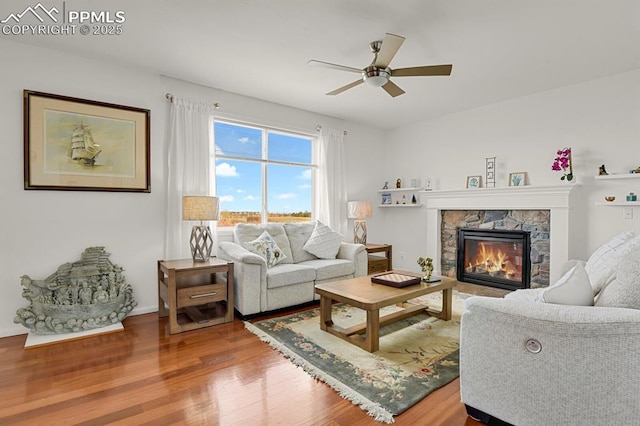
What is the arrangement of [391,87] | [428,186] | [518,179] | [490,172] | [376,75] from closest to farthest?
1. [376,75]
2. [391,87]
3. [518,179]
4. [490,172]
5. [428,186]

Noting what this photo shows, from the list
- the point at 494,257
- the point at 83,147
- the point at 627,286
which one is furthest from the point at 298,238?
the point at 627,286

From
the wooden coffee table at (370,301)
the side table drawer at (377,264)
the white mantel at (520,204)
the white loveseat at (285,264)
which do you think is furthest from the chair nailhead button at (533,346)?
the side table drawer at (377,264)

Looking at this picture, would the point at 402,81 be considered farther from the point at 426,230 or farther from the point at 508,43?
the point at 426,230

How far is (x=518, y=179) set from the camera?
14.0 feet

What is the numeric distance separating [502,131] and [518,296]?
3022 mm

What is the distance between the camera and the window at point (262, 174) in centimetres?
415

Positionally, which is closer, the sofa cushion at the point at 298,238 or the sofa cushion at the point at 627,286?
the sofa cushion at the point at 627,286

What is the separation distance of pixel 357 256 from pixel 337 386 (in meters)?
2.23

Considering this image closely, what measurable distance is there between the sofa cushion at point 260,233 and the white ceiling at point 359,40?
66.7 inches

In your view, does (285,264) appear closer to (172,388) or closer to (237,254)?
(237,254)

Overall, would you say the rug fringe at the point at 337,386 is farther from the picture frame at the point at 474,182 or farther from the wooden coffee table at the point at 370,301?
the picture frame at the point at 474,182

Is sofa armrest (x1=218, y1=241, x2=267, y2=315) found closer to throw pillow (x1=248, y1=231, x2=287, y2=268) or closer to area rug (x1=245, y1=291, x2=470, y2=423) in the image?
area rug (x1=245, y1=291, x2=470, y2=423)

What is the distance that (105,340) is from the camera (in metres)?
2.77

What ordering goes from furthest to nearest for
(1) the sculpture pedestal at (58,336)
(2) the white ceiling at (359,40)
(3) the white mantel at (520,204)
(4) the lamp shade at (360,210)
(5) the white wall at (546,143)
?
(4) the lamp shade at (360,210)
(3) the white mantel at (520,204)
(5) the white wall at (546,143)
(1) the sculpture pedestal at (58,336)
(2) the white ceiling at (359,40)
